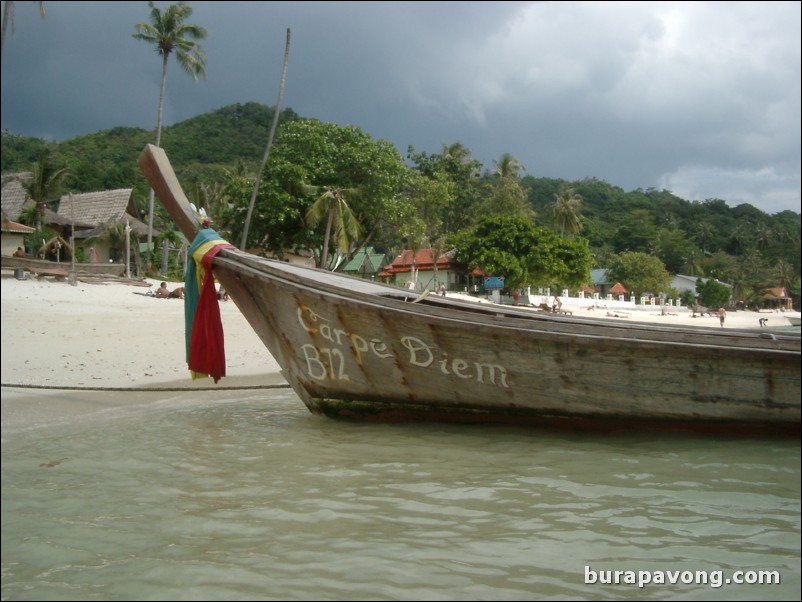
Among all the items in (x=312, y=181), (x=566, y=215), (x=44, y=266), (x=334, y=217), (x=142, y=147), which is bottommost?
(x=44, y=266)

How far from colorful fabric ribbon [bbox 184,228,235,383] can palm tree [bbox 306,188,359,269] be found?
47.1 feet

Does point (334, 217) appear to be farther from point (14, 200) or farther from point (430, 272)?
point (430, 272)

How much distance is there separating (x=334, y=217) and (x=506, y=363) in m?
16.4

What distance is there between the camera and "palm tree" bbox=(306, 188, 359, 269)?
2011 centimetres

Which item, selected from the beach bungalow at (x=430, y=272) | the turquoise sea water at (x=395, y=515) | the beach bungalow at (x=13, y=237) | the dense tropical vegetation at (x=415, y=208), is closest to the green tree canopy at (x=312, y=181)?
the dense tropical vegetation at (x=415, y=208)

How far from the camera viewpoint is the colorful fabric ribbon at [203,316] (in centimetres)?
560

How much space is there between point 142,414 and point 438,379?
11.0 ft

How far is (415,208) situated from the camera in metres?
27.0

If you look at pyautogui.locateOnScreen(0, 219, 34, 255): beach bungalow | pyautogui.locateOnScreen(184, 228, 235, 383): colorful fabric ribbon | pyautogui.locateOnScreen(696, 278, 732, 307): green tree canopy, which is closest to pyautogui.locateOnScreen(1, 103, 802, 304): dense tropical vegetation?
pyautogui.locateOnScreen(696, 278, 732, 307): green tree canopy

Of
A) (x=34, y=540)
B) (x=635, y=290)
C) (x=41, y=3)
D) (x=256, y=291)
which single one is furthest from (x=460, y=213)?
(x=34, y=540)

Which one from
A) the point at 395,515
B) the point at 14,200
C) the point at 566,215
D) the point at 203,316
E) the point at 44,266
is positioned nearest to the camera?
the point at 395,515

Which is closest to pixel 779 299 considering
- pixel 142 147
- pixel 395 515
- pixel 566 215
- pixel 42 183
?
pixel 566 215

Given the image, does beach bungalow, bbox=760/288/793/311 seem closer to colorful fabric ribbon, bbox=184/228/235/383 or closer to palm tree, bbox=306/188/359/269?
palm tree, bbox=306/188/359/269

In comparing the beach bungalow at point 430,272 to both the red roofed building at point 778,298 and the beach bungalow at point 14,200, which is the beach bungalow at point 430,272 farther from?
the red roofed building at point 778,298
